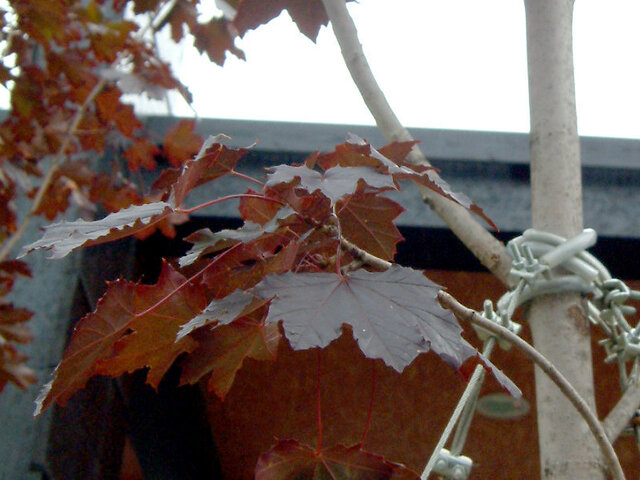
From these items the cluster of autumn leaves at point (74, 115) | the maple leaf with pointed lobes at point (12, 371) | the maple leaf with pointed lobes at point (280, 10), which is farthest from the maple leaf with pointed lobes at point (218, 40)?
the maple leaf with pointed lobes at point (12, 371)

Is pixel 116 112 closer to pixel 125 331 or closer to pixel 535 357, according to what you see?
pixel 125 331

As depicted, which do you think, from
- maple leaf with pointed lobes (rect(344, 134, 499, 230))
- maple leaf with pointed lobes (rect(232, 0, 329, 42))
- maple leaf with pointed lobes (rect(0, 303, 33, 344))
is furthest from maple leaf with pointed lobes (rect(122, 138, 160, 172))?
maple leaf with pointed lobes (rect(344, 134, 499, 230))

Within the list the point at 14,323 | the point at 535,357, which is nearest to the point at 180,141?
the point at 14,323

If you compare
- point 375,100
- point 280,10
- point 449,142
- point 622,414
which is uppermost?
point 449,142

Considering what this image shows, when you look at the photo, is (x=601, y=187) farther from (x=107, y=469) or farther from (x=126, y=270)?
(x=107, y=469)

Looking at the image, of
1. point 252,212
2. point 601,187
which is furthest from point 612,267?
point 252,212
